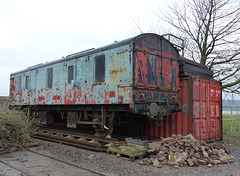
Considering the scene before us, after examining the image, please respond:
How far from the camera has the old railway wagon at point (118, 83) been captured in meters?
6.66

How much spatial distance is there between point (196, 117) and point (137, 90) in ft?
10.1

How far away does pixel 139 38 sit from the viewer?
6898 mm

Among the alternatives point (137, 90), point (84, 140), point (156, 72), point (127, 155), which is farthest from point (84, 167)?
point (156, 72)

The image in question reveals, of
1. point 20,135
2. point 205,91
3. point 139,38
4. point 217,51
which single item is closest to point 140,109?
point 139,38

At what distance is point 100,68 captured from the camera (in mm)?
7738

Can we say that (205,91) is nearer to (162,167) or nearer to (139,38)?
(139,38)

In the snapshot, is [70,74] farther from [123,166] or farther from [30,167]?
[123,166]

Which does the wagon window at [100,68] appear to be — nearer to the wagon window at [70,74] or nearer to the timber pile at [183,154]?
the wagon window at [70,74]

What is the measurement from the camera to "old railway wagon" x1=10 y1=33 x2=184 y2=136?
666cm

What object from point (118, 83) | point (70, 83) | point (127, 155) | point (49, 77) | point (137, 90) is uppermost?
point (49, 77)

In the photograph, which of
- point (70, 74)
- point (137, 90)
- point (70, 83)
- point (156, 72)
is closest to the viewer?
point (137, 90)

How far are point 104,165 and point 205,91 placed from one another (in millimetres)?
5392

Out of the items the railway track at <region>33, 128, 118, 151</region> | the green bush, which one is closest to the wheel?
the railway track at <region>33, 128, 118, 151</region>

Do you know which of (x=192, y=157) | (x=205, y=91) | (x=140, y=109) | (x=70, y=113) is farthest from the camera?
(x=70, y=113)
